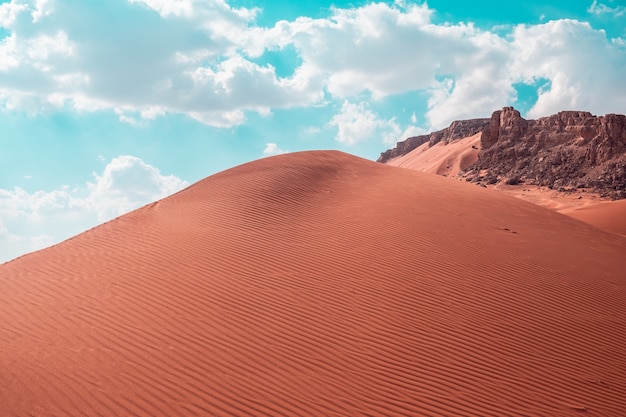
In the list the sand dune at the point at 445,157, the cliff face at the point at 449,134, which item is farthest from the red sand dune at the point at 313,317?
the cliff face at the point at 449,134

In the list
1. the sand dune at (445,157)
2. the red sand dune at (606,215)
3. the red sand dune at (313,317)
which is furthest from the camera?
the sand dune at (445,157)

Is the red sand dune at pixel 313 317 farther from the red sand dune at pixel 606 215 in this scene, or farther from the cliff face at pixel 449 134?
the cliff face at pixel 449 134

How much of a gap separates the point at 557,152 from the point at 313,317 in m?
39.9

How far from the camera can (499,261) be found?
9875 millimetres

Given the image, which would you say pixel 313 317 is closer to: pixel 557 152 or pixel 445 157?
pixel 557 152

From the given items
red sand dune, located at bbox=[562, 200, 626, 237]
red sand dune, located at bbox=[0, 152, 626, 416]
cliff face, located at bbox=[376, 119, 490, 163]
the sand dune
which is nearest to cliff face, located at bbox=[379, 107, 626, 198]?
red sand dune, located at bbox=[562, 200, 626, 237]

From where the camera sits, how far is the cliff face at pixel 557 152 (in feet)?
120

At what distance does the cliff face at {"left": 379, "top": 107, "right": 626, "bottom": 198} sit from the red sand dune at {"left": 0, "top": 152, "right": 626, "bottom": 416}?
27.0 metres

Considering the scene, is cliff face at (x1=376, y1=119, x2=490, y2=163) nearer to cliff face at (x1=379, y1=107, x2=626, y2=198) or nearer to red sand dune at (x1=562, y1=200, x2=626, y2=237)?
cliff face at (x1=379, y1=107, x2=626, y2=198)

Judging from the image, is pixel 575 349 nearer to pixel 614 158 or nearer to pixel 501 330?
pixel 501 330

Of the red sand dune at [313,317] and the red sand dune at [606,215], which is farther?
the red sand dune at [606,215]

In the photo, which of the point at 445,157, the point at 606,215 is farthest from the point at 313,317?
the point at 445,157

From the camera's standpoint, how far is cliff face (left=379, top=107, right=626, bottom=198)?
3653 centimetres

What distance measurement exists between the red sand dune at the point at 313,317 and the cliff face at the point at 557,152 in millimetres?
26995
